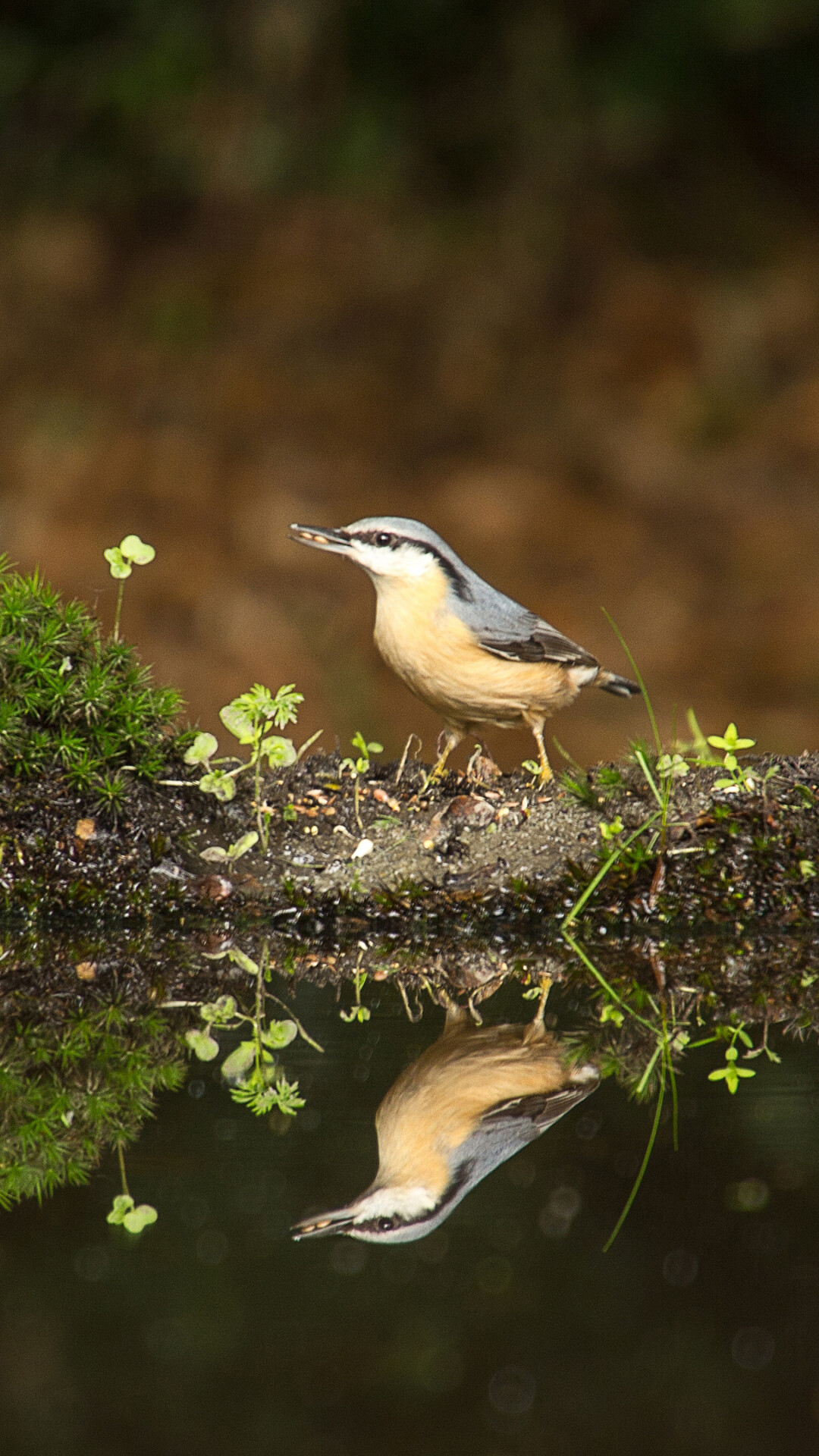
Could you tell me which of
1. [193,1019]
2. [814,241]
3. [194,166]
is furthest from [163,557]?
[193,1019]

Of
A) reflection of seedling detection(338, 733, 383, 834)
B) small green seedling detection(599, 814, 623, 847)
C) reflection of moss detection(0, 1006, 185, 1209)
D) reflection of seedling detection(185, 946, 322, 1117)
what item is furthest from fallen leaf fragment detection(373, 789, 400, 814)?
reflection of moss detection(0, 1006, 185, 1209)

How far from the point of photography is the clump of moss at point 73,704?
9.09ft

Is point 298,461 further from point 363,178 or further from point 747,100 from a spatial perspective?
point 747,100

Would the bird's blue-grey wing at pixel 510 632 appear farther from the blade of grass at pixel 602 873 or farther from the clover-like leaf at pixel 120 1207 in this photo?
the clover-like leaf at pixel 120 1207

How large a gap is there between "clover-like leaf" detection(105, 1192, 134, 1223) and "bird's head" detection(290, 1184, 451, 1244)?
0.17 metres

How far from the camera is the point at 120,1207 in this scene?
1.49m

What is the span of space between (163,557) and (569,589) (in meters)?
2.06

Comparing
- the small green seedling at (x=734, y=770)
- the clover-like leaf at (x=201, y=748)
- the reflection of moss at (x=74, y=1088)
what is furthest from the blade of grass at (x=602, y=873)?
the reflection of moss at (x=74, y=1088)

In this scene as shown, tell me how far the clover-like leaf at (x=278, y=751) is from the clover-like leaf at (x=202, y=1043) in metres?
0.84

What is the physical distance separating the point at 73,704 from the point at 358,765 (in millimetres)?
589

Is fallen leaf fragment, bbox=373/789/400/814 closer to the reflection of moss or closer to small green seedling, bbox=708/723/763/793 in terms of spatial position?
small green seedling, bbox=708/723/763/793

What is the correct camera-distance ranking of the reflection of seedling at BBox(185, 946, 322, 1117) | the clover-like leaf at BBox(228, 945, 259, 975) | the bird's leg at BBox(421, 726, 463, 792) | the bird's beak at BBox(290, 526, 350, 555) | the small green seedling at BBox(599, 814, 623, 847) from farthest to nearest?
1. the bird's leg at BBox(421, 726, 463, 792)
2. the bird's beak at BBox(290, 526, 350, 555)
3. the small green seedling at BBox(599, 814, 623, 847)
4. the clover-like leaf at BBox(228, 945, 259, 975)
5. the reflection of seedling at BBox(185, 946, 322, 1117)

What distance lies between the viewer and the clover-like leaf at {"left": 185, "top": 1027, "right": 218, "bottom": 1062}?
77.9 inches

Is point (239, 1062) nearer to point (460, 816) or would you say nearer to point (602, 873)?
point (602, 873)
